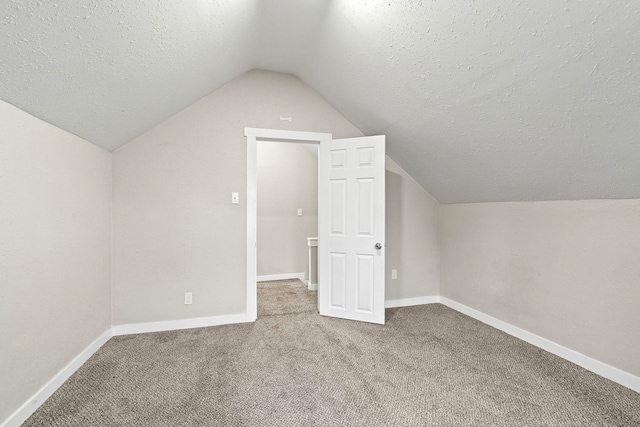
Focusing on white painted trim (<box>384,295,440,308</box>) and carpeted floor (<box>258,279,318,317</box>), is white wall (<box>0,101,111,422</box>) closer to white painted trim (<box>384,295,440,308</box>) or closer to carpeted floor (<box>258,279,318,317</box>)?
carpeted floor (<box>258,279,318,317</box>)

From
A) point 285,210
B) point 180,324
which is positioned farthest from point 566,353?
point 285,210

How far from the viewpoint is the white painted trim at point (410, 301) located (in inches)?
143

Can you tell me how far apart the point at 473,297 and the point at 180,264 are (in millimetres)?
3146

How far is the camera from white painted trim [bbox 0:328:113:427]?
5.17 ft

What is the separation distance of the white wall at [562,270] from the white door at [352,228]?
1.11 metres

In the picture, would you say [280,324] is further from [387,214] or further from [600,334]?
[600,334]

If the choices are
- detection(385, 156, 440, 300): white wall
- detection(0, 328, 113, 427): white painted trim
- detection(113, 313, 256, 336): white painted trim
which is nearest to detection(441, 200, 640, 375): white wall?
detection(385, 156, 440, 300): white wall

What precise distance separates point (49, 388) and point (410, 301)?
3.35m

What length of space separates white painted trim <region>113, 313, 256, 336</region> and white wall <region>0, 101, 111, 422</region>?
0.33 meters

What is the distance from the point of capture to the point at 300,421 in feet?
5.33

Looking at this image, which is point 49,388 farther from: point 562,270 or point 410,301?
point 562,270

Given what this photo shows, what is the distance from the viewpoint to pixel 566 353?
2.34 metres

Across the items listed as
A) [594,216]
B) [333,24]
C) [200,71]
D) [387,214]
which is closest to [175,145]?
[200,71]

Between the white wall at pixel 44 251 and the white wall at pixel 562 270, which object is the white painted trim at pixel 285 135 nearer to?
the white wall at pixel 44 251
